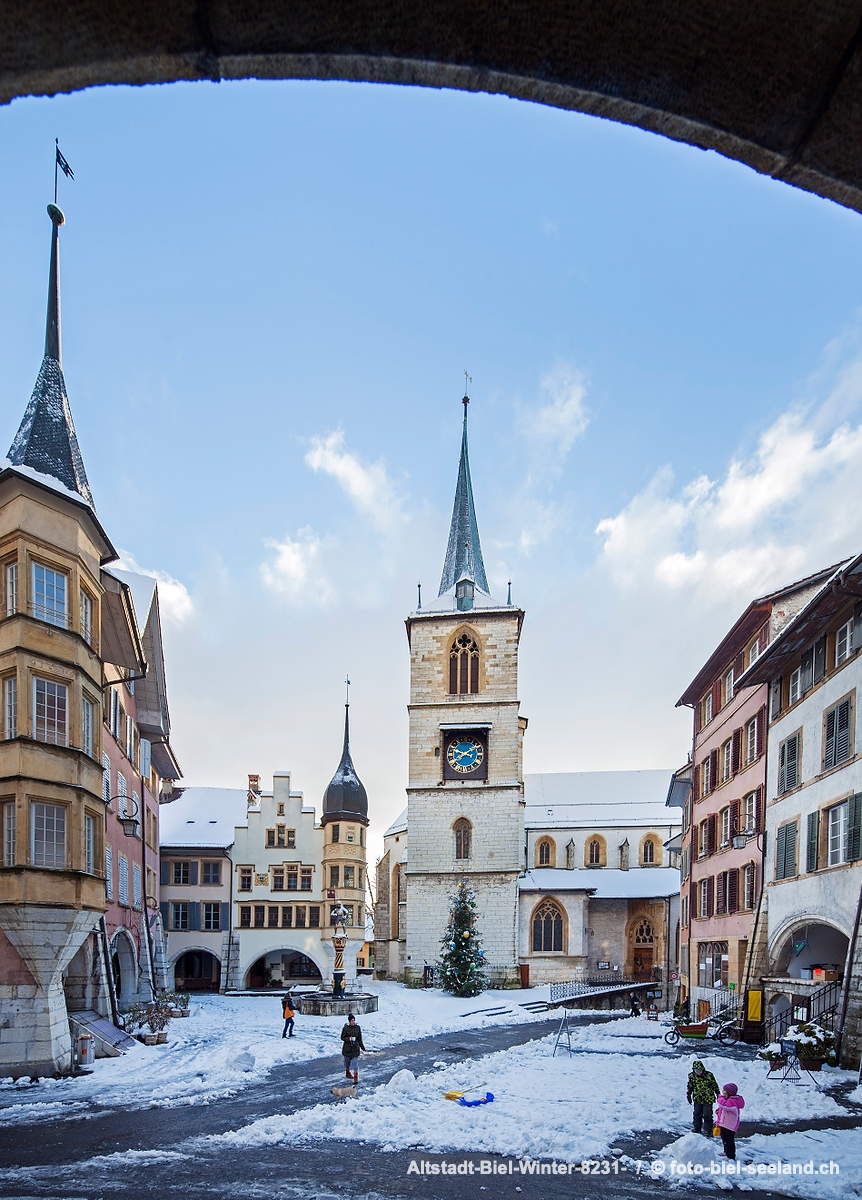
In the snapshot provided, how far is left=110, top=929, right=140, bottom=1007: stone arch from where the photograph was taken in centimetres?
3606

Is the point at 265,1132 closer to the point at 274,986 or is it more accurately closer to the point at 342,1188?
the point at 342,1188

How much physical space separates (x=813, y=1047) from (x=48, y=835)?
17540mm

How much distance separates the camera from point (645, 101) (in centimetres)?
314

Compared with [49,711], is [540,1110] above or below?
below

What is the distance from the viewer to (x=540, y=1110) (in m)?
18.1

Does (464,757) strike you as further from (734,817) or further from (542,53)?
(542,53)

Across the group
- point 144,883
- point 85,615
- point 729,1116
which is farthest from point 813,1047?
point 144,883

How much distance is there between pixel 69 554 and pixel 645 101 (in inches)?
895

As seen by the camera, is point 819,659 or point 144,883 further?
point 144,883

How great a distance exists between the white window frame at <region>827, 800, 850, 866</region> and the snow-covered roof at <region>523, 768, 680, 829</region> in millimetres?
50348

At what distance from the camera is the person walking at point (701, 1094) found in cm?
1526

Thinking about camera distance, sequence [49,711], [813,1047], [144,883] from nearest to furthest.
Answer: [813,1047], [49,711], [144,883]

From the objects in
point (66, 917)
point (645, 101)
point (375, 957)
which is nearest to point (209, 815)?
point (375, 957)

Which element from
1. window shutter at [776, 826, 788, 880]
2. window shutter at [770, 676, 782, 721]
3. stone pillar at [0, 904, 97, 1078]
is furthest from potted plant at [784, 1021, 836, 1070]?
stone pillar at [0, 904, 97, 1078]
